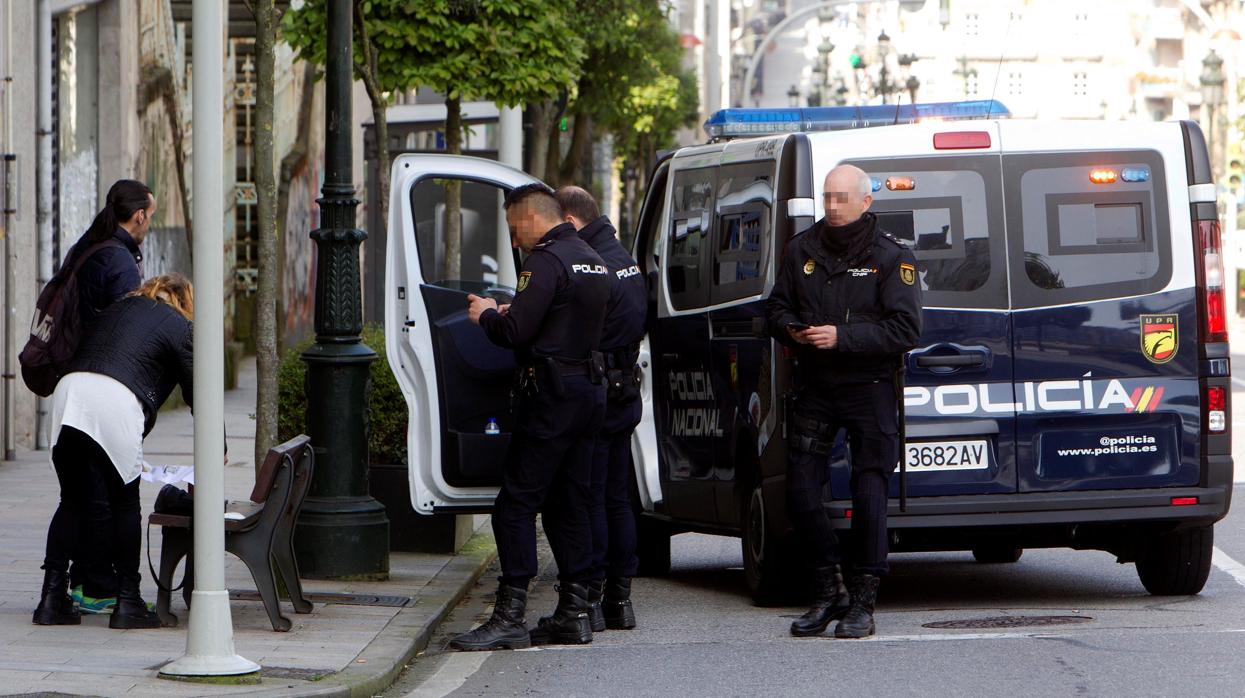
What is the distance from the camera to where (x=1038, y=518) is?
28.1ft

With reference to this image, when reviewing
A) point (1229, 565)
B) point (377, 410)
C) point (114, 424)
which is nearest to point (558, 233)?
point (114, 424)

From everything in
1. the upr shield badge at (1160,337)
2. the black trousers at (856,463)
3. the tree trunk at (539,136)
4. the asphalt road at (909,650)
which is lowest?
the asphalt road at (909,650)

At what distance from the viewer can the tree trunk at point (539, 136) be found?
2448 cm

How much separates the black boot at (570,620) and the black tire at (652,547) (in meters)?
2.23

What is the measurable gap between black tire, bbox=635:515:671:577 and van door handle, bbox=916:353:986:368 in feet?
7.59

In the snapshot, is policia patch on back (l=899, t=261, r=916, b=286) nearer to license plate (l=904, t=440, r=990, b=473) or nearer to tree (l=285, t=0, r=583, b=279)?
license plate (l=904, t=440, r=990, b=473)

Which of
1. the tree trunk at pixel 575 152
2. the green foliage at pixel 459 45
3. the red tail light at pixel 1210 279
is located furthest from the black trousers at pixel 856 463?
the tree trunk at pixel 575 152

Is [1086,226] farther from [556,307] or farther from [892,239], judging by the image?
[556,307]

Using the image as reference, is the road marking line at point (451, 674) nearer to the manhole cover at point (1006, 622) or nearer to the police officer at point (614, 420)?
the police officer at point (614, 420)

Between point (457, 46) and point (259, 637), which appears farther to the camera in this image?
point (457, 46)

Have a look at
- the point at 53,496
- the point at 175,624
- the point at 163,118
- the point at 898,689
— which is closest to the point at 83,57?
the point at 163,118

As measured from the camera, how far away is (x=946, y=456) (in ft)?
28.0

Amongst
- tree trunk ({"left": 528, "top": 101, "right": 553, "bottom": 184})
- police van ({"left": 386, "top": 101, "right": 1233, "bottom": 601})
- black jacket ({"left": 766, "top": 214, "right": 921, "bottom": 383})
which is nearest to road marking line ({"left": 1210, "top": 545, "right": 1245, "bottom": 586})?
police van ({"left": 386, "top": 101, "right": 1233, "bottom": 601})

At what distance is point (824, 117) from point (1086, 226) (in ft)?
5.06
